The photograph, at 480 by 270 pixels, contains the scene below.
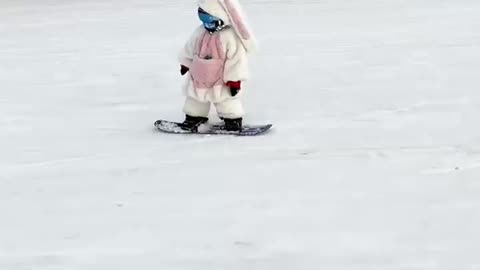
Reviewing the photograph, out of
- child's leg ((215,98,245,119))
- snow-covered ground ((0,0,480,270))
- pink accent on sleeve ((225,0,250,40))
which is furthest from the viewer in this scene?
child's leg ((215,98,245,119))

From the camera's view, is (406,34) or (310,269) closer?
(310,269)

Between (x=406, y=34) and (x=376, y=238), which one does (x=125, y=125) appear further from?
(x=406, y=34)

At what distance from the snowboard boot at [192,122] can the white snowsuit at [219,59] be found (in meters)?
0.05

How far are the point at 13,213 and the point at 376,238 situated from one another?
1.08m

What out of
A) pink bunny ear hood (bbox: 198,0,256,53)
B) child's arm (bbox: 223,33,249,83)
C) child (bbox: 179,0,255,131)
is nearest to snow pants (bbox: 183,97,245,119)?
child (bbox: 179,0,255,131)

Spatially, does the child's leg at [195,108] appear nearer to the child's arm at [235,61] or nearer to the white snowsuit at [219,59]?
the white snowsuit at [219,59]

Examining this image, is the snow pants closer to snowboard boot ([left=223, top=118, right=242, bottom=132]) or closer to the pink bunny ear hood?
snowboard boot ([left=223, top=118, right=242, bottom=132])

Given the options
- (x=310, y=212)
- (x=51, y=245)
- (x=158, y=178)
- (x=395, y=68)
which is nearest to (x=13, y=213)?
(x=51, y=245)

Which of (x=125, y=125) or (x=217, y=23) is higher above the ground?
(x=217, y=23)

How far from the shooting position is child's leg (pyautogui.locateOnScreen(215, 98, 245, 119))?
3.63m

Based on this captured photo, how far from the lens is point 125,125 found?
12.5ft

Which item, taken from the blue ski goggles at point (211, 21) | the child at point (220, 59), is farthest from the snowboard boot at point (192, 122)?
the blue ski goggles at point (211, 21)

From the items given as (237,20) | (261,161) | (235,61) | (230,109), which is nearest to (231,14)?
(237,20)

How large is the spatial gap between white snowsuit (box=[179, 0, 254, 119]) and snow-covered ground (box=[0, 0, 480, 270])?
0.63 ft
